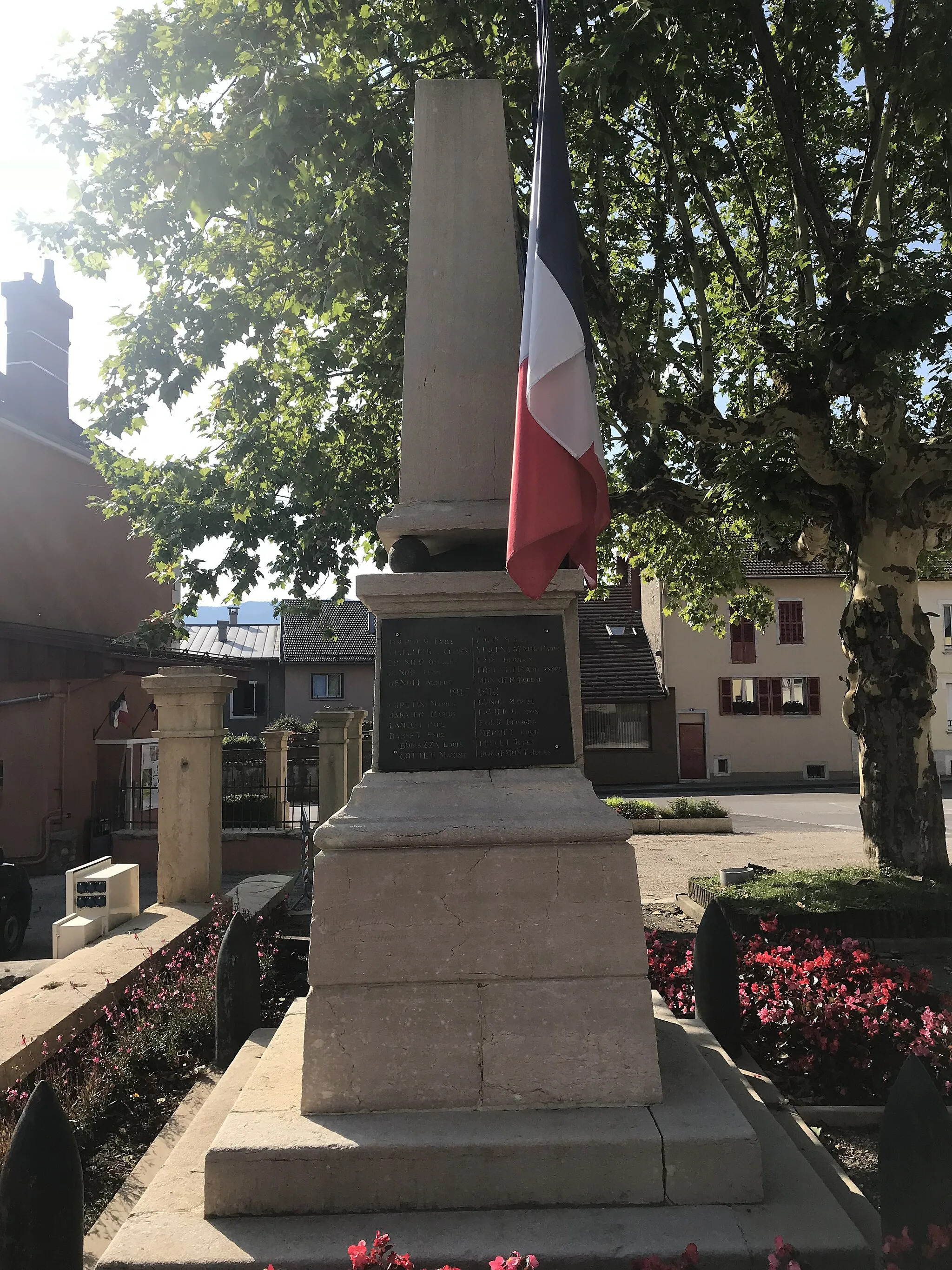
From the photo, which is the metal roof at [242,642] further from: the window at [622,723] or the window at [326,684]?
the window at [622,723]

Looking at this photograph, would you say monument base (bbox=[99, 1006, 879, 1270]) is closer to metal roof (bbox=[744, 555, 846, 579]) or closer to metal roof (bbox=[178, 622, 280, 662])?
metal roof (bbox=[744, 555, 846, 579])

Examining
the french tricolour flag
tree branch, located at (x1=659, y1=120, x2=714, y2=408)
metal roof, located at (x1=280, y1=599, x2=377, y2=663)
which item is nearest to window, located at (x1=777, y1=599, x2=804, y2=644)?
metal roof, located at (x1=280, y1=599, x2=377, y2=663)

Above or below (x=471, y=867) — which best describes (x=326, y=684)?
above

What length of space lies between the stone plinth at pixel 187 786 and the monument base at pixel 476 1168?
5711mm

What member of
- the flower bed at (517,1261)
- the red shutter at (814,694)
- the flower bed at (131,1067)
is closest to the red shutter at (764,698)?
the red shutter at (814,694)

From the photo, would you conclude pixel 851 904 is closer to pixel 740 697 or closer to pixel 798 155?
pixel 798 155

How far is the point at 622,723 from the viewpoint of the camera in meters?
33.8

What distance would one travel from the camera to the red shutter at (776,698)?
112ft

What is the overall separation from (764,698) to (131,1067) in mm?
31686

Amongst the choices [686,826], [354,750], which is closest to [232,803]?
[354,750]

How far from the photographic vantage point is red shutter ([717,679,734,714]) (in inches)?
1339

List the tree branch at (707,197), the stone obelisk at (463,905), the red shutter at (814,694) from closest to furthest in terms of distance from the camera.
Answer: the stone obelisk at (463,905) → the tree branch at (707,197) → the red shutter at (814,694)

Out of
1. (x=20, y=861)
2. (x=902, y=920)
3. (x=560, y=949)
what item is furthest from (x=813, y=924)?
(x=20, y=861)

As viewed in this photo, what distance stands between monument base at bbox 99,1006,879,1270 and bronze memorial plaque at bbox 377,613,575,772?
1.52 meters
